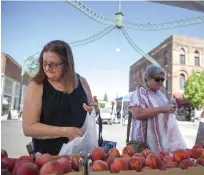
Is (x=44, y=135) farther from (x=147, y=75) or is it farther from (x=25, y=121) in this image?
(x=147, y=75)

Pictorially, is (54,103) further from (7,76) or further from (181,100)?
(181,100)

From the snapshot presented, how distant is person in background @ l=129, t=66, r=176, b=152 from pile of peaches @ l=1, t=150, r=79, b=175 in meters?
0.86

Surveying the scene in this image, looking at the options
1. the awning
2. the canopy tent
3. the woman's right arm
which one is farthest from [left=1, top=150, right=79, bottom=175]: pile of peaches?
the awning

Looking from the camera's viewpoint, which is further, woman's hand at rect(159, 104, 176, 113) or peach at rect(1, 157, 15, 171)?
woman's hand at rect(159, 104, 176, 113)

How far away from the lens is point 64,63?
1168 mm

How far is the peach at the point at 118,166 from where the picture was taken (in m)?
0.74

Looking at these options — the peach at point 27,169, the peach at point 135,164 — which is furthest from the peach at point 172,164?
the peach at point 27,169

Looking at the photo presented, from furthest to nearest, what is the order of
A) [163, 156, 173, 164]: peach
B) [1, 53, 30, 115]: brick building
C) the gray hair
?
1. the gray hair
2. [1, 53, 30, 115]: brick building
3. [163, 156, 173, 164]: peach

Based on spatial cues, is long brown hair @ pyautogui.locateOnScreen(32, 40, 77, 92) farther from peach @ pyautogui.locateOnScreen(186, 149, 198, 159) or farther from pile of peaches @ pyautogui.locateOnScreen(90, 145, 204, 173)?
peach @ pyautogui.locateOnScreen(186, 149, 198, 159)

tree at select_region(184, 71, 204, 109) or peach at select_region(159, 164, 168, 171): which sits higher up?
tree at select_region(184, 71, 204, 109)

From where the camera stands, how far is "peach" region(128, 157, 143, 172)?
769 mm

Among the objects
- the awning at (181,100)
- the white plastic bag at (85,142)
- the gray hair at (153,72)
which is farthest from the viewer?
the awning at (181,100)

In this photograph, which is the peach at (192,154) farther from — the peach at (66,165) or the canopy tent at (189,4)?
the canopy tent at (189,4)

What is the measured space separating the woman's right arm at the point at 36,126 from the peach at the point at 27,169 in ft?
1.09
